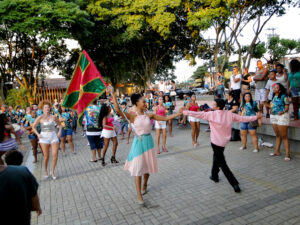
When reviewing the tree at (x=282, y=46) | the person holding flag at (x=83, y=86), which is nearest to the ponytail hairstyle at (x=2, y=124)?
the person holding flag at (x=83, y=86)

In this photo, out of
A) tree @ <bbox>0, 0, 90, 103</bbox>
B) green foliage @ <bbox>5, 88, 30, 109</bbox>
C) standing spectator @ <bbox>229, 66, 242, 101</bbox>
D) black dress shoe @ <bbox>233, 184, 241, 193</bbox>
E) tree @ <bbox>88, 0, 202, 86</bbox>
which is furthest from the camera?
green foliage @ <bbox>5, 88, 30, 109</bbox>

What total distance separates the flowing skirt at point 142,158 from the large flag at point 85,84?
1266 millimetres

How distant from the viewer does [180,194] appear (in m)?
4.71

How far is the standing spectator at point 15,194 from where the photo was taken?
2.26 meters

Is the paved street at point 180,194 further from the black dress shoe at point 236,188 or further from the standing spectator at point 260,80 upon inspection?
the standing spectator at point 260,80

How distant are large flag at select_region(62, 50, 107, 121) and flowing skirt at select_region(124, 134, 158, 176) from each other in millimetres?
1266

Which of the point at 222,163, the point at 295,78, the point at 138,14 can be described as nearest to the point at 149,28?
the point at 138,14

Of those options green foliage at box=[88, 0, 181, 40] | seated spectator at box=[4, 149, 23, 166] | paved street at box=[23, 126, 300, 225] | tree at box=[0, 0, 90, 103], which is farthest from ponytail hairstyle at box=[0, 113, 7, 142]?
green foliage at box=[88, 0, 181, 40]

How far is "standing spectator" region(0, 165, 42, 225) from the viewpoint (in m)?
2.26

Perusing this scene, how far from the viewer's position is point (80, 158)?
828cm

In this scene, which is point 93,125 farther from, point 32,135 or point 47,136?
point 32,135

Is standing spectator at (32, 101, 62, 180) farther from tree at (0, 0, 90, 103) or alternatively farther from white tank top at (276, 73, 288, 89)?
tree at (0, 0, 90, 103)

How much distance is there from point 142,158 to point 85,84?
1.84 meters

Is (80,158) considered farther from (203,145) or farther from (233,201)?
(233,201)
